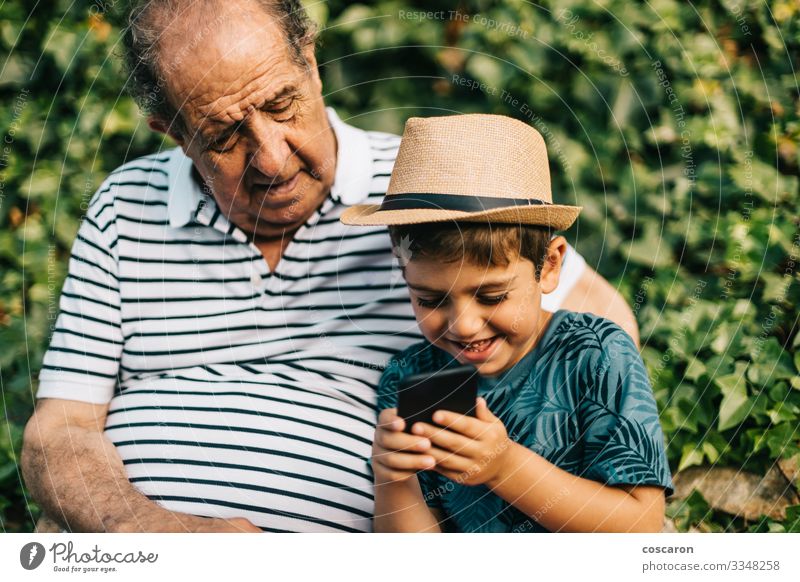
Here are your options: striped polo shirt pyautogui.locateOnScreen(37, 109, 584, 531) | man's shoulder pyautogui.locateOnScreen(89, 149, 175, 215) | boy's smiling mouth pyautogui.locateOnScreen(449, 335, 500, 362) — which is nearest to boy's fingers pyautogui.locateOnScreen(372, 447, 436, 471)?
boy's smiling mouth pyautogui.locateOnScreen(449, 335, 500, 362)

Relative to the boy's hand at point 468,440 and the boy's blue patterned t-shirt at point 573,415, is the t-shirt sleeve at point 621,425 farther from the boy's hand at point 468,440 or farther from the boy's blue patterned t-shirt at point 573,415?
the boy's hand at point 468,440

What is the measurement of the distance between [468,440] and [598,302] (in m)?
0.58

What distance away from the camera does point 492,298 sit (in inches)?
47.2

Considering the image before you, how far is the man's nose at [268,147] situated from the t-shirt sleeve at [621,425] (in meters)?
0.64

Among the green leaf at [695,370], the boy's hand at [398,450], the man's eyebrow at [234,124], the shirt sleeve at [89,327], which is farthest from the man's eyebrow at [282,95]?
the green leaf at [695,370]

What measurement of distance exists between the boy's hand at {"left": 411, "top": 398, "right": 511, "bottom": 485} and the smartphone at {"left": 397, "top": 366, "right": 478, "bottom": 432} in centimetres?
2

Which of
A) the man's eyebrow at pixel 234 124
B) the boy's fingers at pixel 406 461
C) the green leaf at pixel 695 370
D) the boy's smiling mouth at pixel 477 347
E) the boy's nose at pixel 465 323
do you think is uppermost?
the man's eyebrow at pixel 234 124

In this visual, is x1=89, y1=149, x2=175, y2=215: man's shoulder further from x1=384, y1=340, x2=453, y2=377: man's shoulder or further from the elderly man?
x1=384, y1=340, x2=453, y2=377: man's shoulder

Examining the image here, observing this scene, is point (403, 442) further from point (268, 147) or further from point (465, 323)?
point (268, 147)

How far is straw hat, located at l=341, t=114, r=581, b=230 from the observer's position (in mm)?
1202

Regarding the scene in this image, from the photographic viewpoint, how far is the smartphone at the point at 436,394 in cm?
114

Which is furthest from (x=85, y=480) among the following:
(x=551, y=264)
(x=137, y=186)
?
(x=551, y=264)

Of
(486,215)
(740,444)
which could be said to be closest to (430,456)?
(486,215)

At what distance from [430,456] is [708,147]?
1199 mm
